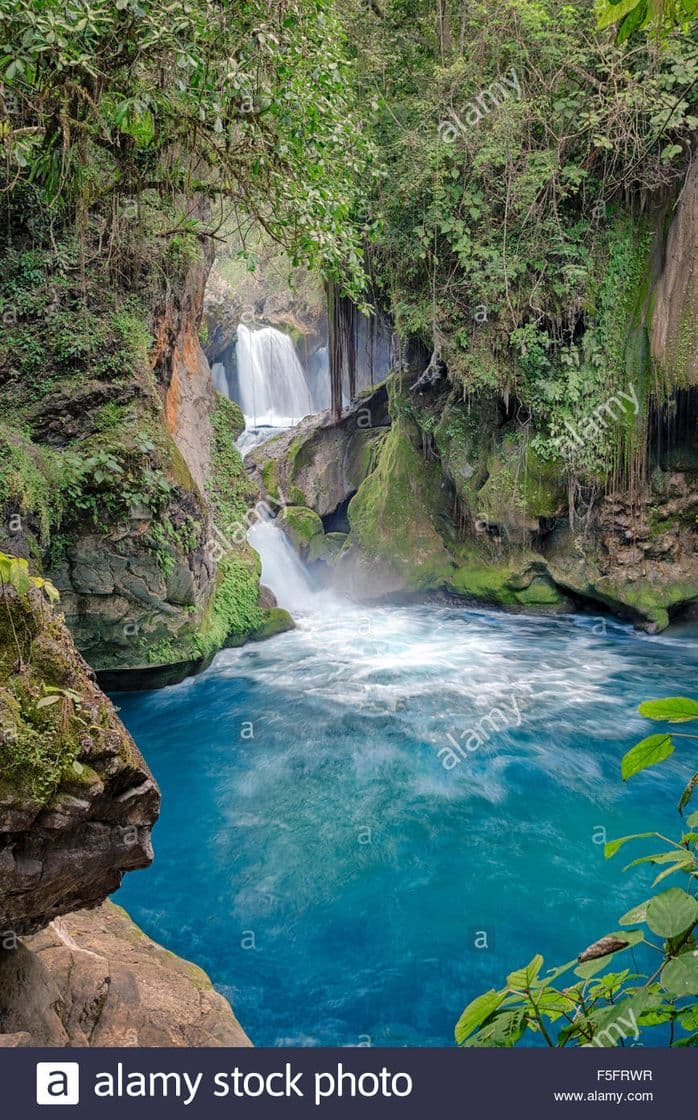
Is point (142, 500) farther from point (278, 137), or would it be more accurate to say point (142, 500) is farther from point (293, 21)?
point (293, 21)

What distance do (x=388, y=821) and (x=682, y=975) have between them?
5.40 m

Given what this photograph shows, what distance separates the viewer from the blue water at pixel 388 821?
4414mm

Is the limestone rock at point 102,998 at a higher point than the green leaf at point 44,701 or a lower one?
lower

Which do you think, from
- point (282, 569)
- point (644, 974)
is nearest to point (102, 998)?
point (644, 974)

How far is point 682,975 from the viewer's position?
1095 millimetres

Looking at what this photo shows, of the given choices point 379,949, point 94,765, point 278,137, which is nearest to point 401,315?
point 278,137

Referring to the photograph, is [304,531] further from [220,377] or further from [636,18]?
[636,18]

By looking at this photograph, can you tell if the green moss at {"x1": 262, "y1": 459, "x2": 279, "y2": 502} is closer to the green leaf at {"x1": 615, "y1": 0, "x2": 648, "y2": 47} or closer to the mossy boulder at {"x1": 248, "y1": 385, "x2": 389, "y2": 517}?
the mossy boulder at {"x1": 248, "y1": 385, "x2": 389, "y2": 517}

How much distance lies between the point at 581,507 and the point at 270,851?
328 inches

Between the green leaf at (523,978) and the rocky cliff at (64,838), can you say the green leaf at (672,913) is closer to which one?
the green leaf at (523,978)

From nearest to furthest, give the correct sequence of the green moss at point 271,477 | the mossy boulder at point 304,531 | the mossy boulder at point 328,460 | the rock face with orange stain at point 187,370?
the rock face with orange stain at point 187,370
the mossy boulder at point 304,531
the green moss at point 271,477
the mossy boulder at point 328,460

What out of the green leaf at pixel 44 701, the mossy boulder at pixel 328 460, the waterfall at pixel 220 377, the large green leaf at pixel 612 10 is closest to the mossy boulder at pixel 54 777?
the green leaf at pixel 44 701

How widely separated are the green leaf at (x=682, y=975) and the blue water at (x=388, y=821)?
11.3ft

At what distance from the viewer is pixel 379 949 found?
4613 millimetres
